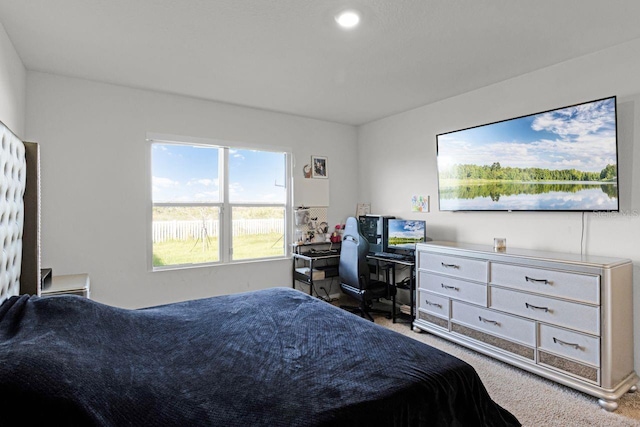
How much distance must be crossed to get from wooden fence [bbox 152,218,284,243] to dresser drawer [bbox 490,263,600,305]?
8.62ft

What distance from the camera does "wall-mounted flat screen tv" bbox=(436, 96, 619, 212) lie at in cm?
260

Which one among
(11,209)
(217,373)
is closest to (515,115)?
(217,373)

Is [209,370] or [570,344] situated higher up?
[209,370]

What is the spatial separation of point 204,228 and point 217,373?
2.80 metres

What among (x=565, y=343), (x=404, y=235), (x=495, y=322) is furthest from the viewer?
(x=404, y=235)

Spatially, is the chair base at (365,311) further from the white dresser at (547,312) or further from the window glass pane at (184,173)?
the window glass pane at (184,173)

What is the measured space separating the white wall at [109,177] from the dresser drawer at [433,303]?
2.09 metres

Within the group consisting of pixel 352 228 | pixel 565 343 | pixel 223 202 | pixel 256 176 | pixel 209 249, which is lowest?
pixel 565 343

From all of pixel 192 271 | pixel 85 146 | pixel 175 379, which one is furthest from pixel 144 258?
pixel 175 379

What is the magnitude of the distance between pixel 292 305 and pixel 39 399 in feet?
4.61

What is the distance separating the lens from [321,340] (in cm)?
164

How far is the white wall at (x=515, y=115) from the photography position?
2537 millimetres

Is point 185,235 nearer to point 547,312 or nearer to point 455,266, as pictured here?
point 455,266

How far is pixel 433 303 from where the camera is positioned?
339 centimetres
